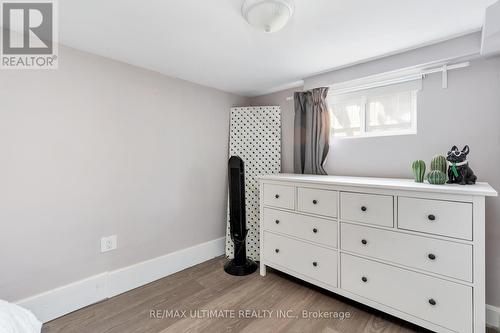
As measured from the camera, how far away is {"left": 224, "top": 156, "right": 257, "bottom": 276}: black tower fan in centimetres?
242

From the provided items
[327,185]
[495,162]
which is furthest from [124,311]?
[495,162]

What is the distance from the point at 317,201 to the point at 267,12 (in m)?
1.43

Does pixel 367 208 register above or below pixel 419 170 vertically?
below

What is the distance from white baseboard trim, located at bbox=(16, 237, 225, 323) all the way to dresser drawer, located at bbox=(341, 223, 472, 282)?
5.40ft

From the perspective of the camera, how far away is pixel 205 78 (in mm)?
2443

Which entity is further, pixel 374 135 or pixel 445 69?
pixel 374 135

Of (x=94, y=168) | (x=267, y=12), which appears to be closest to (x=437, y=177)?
(x=267, y=12)

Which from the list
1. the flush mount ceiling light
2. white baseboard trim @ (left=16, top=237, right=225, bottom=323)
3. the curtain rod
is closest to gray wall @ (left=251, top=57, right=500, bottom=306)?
the curtain rod

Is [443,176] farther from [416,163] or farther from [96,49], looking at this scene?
[96,49]

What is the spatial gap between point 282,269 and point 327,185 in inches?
37.6

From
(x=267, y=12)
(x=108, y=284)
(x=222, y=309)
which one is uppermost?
(x=267, y=12)

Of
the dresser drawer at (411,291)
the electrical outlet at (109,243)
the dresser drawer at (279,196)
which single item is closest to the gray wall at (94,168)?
the electrical outlet at (109,243)

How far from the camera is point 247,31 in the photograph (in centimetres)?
155

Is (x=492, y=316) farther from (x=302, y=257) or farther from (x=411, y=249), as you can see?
(x=302, y=257)
